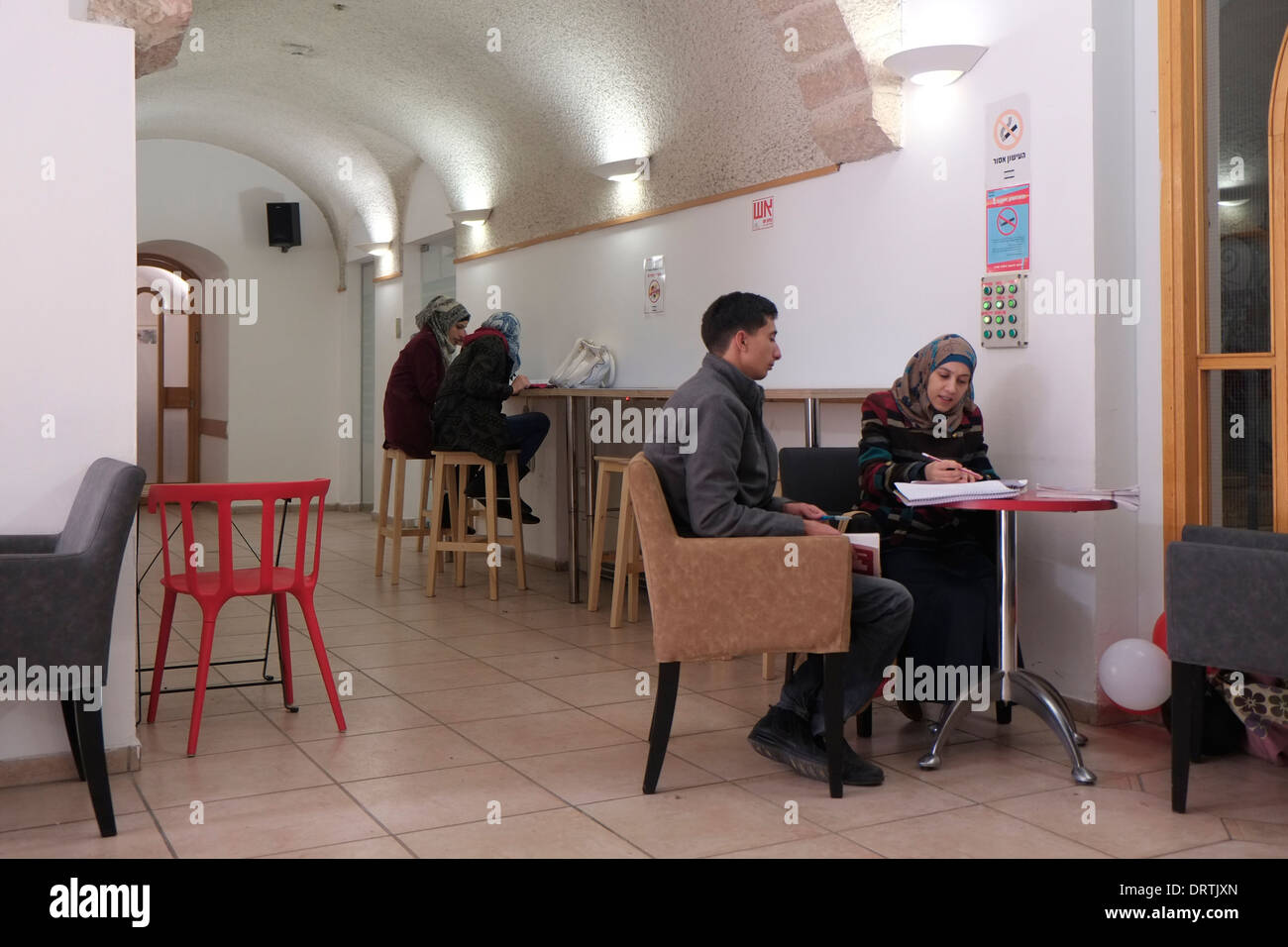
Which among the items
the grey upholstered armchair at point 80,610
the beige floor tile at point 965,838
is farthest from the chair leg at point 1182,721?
the grey upholstered armchair at point 80,610

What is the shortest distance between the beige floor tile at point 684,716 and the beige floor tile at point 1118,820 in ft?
3.36

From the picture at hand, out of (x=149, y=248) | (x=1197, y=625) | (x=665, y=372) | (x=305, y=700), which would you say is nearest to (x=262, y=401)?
(x=149, y=248)

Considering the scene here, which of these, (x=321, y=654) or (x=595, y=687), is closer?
(x=321, y=654)

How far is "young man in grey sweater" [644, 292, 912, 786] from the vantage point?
3.14 m

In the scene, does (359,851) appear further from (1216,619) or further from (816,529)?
(1216,619)

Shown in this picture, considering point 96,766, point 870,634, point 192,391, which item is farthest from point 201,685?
point 192,391

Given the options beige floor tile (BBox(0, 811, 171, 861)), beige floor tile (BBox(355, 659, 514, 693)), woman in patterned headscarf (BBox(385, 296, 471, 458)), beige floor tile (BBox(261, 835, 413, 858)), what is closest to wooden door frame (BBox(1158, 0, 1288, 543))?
beige floor tile (BBox(355, 659, 514, 693))

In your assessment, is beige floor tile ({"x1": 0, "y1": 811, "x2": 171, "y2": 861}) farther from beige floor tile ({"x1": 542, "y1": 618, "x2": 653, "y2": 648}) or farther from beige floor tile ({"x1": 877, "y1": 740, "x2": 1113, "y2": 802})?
beige floor tile ({"x1": 542, "y1": 618, "x2": 653, "y2": 648})

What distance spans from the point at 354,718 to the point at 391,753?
46cm

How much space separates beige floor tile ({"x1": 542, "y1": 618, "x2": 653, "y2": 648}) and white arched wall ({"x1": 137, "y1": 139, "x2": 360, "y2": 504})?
6.03m

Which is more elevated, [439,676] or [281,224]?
[281,224]

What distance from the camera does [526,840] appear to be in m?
2.85

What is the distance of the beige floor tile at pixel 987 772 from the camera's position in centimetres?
325
